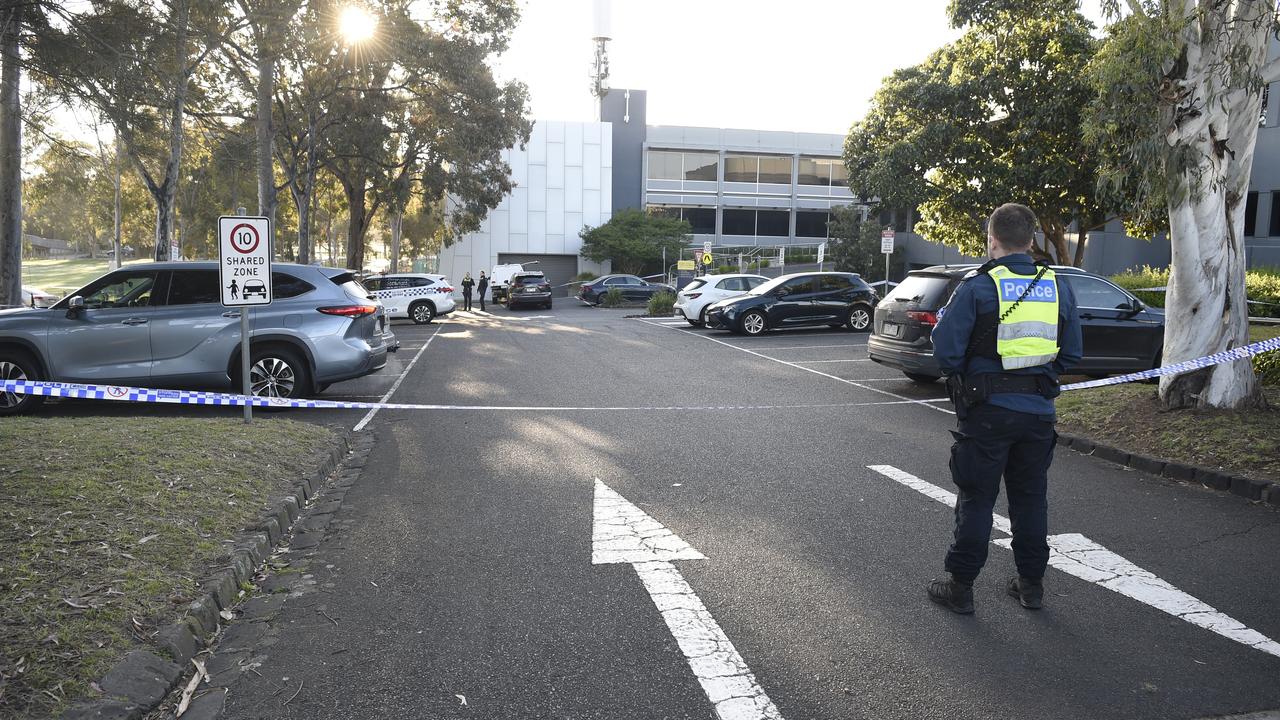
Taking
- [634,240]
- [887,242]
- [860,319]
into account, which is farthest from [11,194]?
[634,240]

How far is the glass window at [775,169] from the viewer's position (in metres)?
61.7

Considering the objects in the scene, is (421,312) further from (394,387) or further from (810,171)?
(810,171)

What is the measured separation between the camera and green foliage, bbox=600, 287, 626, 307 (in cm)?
4147

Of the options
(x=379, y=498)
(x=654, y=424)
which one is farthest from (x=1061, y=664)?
(x=654, y=424)

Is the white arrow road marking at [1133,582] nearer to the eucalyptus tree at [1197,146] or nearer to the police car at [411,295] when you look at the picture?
the eucalyptus tree at [1197,146]

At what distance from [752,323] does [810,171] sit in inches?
1698

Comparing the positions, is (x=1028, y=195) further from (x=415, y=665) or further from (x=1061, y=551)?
(x=415, y=665)

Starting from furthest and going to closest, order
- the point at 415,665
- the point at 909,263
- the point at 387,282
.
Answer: the point at 909,263, the point at 387,282, the point at 415,665

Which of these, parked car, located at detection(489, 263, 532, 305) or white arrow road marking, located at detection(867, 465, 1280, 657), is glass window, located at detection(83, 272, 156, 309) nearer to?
white arrow road marking, located at detection(867, 465, 1280, 657)

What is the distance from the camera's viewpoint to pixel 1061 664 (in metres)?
3.92

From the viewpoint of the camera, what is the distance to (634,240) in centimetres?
5541

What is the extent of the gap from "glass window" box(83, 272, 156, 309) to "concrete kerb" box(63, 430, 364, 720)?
5.14m

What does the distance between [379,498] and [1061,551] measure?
4.66 m

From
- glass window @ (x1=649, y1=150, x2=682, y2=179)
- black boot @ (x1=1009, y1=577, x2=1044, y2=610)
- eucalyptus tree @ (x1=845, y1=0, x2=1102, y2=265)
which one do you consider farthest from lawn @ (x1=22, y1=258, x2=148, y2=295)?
black boot @ (x1=1009, y1=577, x2=1044, y2=610)
